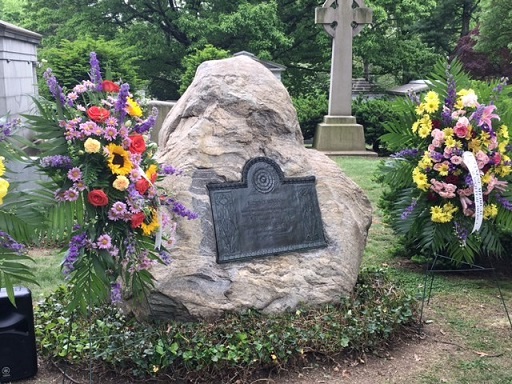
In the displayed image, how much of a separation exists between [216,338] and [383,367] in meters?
1.19

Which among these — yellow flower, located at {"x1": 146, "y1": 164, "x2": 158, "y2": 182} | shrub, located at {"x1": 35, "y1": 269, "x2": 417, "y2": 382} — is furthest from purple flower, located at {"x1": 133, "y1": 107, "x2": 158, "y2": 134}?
shrub, located at {"x1": 35, "y1": 269, "x2": 417, "y2": 382}

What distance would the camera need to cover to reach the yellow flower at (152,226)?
10.9ft

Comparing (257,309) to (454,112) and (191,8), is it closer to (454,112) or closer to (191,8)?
→ (454,112)

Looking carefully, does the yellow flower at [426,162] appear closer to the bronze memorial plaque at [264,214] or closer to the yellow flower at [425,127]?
the yellow flower at [425,127]

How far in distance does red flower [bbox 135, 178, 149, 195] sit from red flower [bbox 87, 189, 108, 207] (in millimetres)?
193

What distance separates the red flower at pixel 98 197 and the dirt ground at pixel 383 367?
1311mm

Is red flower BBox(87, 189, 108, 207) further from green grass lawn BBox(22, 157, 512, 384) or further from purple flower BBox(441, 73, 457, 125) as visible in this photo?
purple flower BBox(441, 73, 457, 125)

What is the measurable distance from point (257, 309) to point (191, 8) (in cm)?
1979

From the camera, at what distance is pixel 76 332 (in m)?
4.12

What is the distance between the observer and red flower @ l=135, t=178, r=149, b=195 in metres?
3.25

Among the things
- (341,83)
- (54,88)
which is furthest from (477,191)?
(341,83)

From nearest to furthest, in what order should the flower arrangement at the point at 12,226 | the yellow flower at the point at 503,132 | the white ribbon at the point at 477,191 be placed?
the flower arrangement at the point at 12,226 < the white ribbon at the point at 477,191 < the yellow flower at the point at 503,132

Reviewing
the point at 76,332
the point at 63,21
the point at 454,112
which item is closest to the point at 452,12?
the point at 63,21

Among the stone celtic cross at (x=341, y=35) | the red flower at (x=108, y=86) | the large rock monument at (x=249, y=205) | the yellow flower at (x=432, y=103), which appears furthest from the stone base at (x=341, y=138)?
the red flower at (x=108, y=86)
